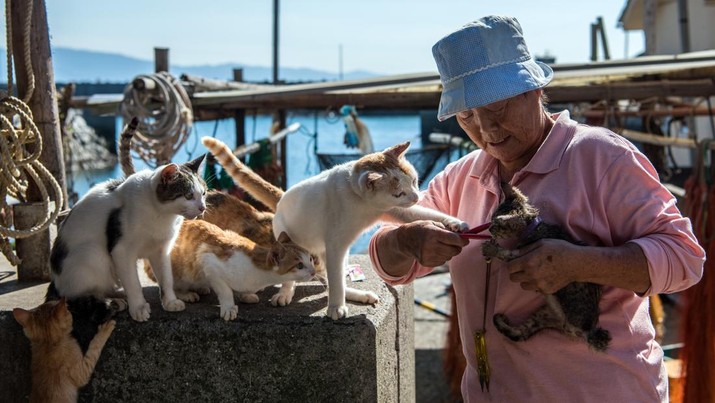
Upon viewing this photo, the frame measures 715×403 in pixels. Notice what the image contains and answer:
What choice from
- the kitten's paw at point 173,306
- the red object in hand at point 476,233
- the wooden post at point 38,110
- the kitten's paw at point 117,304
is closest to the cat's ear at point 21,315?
the kitten's paw at point 117,304

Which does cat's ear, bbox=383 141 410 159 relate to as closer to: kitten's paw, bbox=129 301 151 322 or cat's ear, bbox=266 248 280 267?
cat's ear, bbox=266 248 280 267

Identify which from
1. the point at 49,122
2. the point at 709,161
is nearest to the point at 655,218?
the point at 49,122

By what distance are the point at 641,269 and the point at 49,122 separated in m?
2.25

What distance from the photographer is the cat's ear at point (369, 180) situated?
2.01 m

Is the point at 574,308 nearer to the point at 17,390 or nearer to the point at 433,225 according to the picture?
the point at 433,225

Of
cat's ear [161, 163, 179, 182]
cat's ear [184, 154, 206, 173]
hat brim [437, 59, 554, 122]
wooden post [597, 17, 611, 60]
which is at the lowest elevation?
cat's ear [161, 163, 179, 182]

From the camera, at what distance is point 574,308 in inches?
63.0

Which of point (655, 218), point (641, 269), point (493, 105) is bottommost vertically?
point (641, 269)

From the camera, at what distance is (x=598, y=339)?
5.23 feet

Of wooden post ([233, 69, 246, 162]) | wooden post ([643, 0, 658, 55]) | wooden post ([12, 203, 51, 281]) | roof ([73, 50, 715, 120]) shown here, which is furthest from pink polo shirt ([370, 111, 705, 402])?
wooden post ([643, 0, 658, 55])

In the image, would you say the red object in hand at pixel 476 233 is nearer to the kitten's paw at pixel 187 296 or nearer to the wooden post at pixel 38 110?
the kitten's paw at pixel 187 296

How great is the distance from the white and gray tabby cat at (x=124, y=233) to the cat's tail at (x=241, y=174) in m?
0.33

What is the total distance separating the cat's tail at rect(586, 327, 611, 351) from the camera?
62.7 inches

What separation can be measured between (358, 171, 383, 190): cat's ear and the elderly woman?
0.69 ft
